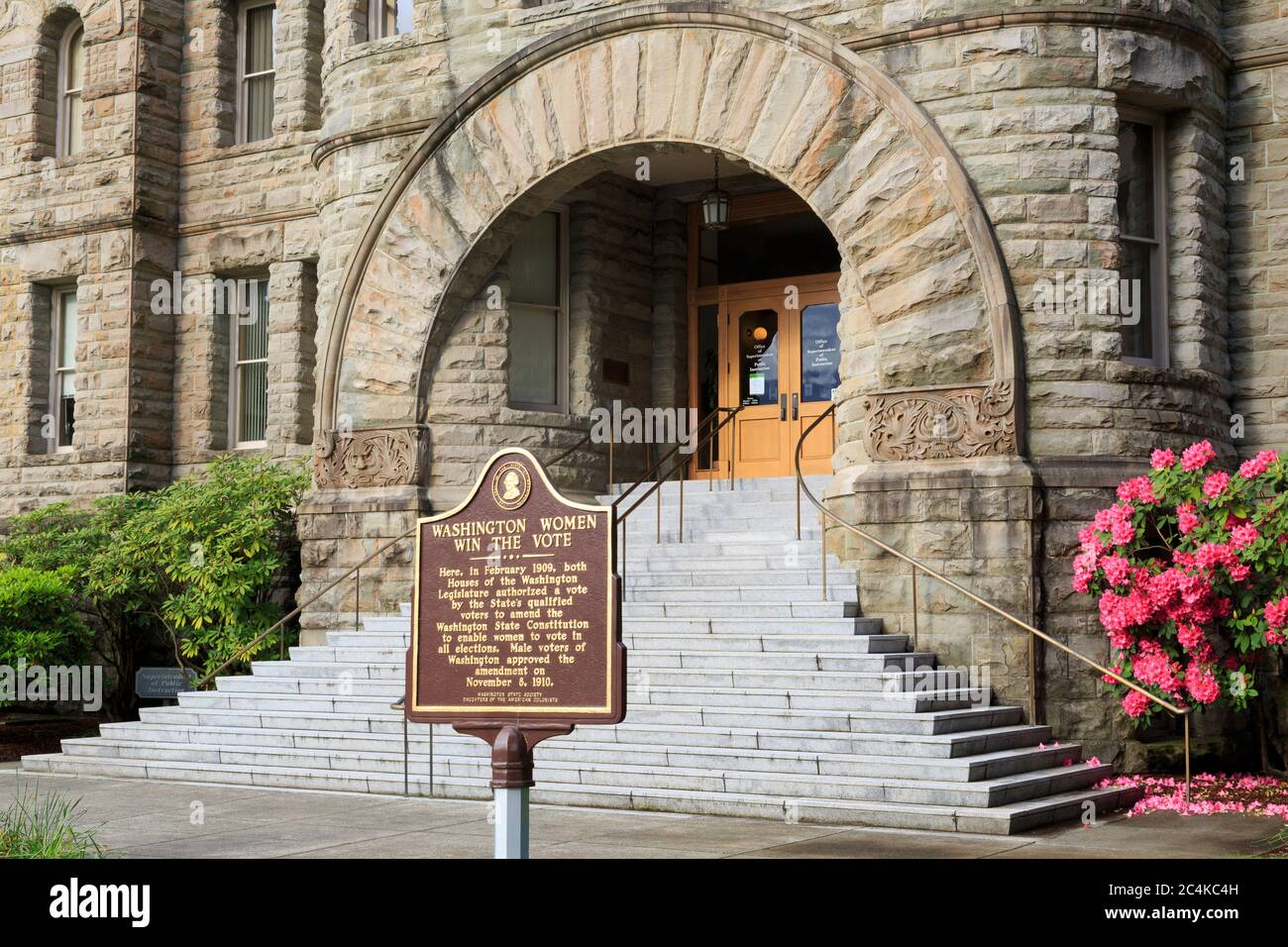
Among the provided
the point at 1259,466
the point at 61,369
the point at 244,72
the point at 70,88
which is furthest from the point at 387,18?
the point at 1259,466

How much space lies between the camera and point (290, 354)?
18.9 meters

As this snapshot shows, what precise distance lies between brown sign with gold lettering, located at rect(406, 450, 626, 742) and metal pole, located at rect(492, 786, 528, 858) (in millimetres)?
231

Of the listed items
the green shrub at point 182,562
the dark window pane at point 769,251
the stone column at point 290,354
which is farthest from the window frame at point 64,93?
the dark window pane at point 769,251

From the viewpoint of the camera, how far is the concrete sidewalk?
28.2 ft

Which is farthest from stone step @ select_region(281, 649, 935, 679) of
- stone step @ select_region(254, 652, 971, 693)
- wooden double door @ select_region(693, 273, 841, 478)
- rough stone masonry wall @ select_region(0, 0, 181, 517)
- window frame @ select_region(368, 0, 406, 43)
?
rough stone masonry wall @ select_region(0, 0, 181, 517)

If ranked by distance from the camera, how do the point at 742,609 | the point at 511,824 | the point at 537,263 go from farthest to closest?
1. the point at 537,263
2. the point at 742,609
3. the point at 511,824

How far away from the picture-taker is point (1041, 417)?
12.6m

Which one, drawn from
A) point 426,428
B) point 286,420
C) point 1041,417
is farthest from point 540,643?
point 286,420

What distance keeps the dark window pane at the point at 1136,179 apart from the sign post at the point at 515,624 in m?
8.14

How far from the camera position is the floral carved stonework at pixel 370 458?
15336 millimetres

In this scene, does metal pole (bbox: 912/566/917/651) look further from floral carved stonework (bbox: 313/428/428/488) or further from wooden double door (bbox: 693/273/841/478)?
floral carved stonework (bbox: 313/428/428/488)

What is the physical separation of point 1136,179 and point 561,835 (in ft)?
26.5

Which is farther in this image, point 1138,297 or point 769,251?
point 769,251

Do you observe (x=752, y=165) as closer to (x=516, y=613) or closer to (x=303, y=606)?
(x=303, y=606)
